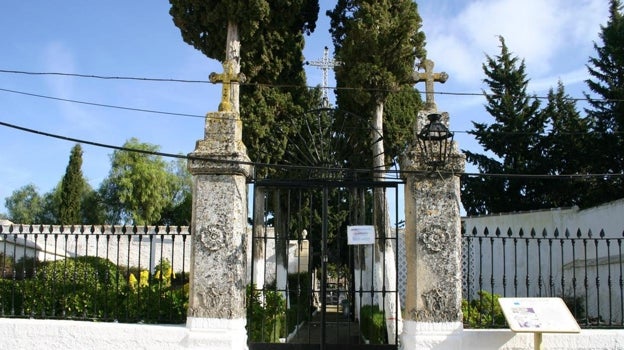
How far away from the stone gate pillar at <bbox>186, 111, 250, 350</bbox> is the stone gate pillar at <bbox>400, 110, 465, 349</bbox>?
6.91ft

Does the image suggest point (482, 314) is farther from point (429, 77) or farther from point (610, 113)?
point (610, 113)

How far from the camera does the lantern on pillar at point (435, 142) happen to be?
7266mm

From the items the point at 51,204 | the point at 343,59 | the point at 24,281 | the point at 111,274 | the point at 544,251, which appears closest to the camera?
the point at 24,281

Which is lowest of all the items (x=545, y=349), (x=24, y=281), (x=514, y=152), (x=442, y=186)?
(x=545, y=349)

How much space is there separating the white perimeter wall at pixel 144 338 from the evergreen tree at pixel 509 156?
14556 mm

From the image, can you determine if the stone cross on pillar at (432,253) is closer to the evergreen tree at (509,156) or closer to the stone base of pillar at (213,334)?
the stone base of pillar at (213,334)

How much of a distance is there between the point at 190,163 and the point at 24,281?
2997mm

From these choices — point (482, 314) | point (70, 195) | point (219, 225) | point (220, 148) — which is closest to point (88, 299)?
point (219, 225)

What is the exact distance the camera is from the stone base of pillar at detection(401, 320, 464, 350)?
703 cm

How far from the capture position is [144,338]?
7156mm

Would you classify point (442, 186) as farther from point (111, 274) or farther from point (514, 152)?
point (514, 152)

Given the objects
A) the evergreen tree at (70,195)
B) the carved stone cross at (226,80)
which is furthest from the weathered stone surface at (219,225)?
the evergreen tree at (70,195)

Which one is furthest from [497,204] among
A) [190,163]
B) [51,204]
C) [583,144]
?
[51,204]

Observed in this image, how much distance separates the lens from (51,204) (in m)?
51.4
